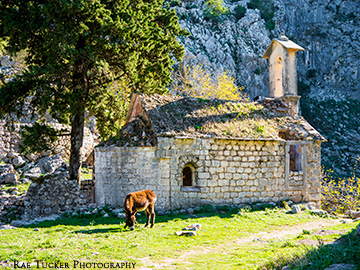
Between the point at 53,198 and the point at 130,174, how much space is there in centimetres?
407

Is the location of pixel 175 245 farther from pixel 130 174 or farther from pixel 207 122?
pixel 207 122

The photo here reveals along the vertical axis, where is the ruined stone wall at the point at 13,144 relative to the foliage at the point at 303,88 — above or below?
below

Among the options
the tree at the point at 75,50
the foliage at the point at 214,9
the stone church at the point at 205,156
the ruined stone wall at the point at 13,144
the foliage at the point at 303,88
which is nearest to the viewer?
the stone church at the point at 205,156

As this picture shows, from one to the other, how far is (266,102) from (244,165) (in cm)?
470

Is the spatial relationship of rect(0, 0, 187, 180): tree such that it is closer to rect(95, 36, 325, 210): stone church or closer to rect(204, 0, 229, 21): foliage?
rect(95, 36, 325, 210): stone church

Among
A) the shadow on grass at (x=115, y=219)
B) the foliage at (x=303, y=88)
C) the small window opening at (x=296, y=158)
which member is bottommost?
the shadow on grass at (x=115, y=219)

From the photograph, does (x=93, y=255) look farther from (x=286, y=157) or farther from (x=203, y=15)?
(x=203, y=15)

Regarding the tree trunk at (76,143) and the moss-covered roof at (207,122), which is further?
the tree trunk at (76,143)

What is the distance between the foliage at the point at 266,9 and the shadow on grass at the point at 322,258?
58.1m

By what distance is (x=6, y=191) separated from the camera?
1805 centimetres

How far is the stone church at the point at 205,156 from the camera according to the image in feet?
45.1

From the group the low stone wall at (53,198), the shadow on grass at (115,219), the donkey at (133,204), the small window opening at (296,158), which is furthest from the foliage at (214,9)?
the donkey at (133,204)

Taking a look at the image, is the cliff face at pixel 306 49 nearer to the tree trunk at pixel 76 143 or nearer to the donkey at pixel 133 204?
the tree trunk at pixel 76 143

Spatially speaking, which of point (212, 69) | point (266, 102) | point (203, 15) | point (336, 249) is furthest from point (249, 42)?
point (336, 249)
